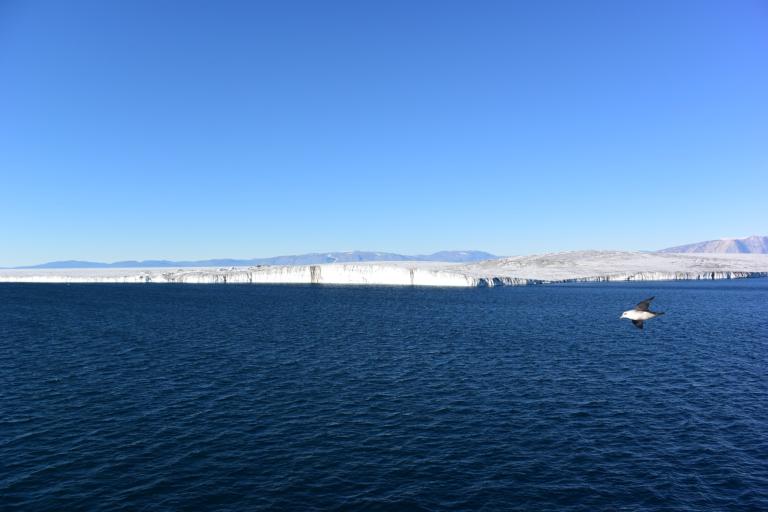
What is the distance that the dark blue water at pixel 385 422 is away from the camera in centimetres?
2477

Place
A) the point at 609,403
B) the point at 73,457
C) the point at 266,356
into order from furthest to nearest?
the point at 266,356 < the point at 609,403 < the point at 73,457

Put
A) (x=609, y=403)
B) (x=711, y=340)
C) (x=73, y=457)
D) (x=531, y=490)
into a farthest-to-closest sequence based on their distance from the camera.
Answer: (x=711, y=340)
(x=609, y=403)
(x=73, y=457)
(x=531, y=490)

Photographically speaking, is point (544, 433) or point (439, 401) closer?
point (544, 433)

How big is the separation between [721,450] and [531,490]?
14.1m

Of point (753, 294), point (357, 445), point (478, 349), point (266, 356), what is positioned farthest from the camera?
point (753, 294)

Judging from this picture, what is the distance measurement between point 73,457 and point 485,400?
29851 mm

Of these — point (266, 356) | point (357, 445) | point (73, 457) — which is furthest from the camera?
point (266, 356)

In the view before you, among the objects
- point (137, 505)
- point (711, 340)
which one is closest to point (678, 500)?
point (137, 505)

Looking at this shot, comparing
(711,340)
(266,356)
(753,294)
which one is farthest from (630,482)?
(753,294)

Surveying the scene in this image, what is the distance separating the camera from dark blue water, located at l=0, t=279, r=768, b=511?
24766 millimetres

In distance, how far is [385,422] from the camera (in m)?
34.6

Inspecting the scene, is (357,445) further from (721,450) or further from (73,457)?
(721,450)

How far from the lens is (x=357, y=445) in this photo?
3064 centimetres

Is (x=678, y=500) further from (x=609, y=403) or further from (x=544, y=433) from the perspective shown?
(x=609, y=403)
